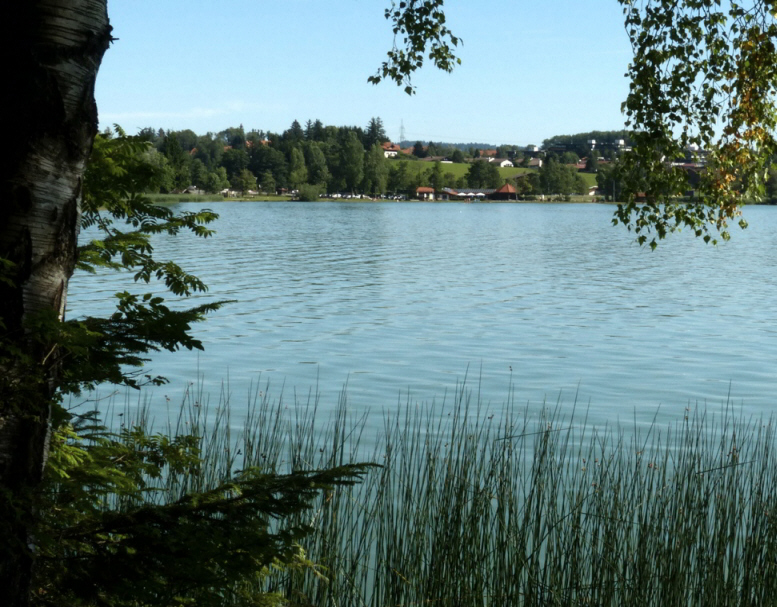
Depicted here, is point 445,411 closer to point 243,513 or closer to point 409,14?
point 409,14

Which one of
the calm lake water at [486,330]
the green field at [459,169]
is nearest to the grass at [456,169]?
the green field at [459,169]

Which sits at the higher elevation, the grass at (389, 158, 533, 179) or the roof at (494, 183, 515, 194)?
the grass at (389, 158, 533, 179)

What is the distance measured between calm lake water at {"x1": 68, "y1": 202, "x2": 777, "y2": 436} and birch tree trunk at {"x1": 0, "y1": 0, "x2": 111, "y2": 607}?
127 inches

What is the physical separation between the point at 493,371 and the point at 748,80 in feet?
21.3

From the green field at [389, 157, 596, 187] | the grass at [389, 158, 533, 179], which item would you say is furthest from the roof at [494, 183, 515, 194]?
the green field at [389, 157, 596, 187]

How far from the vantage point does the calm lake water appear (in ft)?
38.2

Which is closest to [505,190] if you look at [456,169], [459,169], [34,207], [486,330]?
[456,169]

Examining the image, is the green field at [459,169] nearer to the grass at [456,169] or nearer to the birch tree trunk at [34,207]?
the grass at [456,169]

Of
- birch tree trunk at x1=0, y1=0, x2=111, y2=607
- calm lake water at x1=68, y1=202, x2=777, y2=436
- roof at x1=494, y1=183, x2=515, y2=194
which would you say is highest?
roof at x1=494, y1=183, x2=515, y2=194

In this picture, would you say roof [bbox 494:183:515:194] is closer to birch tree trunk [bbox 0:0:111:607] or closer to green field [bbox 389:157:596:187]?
green field [bbox 389:157:596:187]

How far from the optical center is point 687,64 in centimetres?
717

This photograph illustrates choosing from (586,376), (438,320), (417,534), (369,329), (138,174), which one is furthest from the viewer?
(438,320)

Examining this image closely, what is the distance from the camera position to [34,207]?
2461 millimetres

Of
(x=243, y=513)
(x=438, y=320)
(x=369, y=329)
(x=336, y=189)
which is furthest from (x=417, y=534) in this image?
(x=336, y=189)
